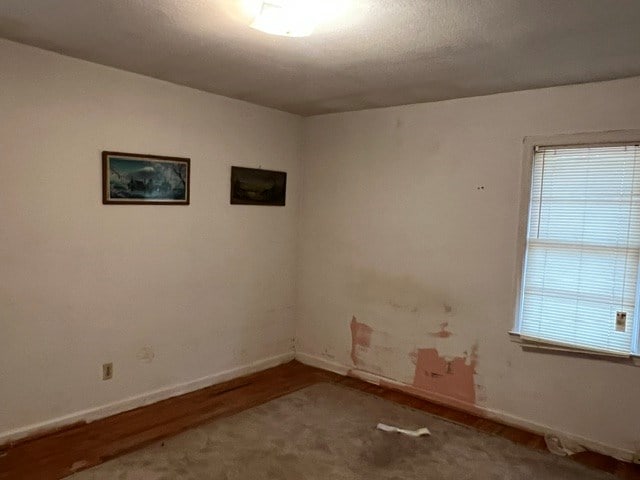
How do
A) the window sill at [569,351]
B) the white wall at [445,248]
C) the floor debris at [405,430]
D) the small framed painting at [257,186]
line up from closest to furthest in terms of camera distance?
the window sill at [569,351] → the white wall at [445,248] → the floor debris at [405,430] → the small framed painting at [257,186]

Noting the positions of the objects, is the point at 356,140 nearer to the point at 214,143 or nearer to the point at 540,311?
the point at 214,143

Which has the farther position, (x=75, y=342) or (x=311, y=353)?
(x=311, y=353)

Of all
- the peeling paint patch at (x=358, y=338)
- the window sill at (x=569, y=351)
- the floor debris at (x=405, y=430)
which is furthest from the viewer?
the peeling paint patch at (x=358, y=338)

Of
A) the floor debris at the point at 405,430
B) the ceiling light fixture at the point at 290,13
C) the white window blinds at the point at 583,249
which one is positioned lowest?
the floor debris at the point at 405,430

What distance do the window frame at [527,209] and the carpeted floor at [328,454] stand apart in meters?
0.67

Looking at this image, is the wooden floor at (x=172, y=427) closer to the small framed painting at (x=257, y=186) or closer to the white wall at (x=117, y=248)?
the white wall at (x=117, y=248)

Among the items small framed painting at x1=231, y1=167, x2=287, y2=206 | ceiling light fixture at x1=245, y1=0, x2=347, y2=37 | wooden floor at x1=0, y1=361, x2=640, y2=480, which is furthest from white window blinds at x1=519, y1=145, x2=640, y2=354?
small framed painting at x1=231, y1=167, x2=287, y2=206

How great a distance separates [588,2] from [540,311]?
2048 millimetres

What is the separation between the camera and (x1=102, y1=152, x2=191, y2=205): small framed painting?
10.7 feet

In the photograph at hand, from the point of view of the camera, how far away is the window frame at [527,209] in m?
3.00

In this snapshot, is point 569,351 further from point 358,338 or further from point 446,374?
point 358,338

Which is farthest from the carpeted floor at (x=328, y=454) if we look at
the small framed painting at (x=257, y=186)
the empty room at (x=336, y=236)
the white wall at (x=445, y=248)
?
the small framed painting at (x=257, y=186)

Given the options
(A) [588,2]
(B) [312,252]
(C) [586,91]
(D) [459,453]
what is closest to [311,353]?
(B) [312,252]

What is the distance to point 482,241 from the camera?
3596mm
